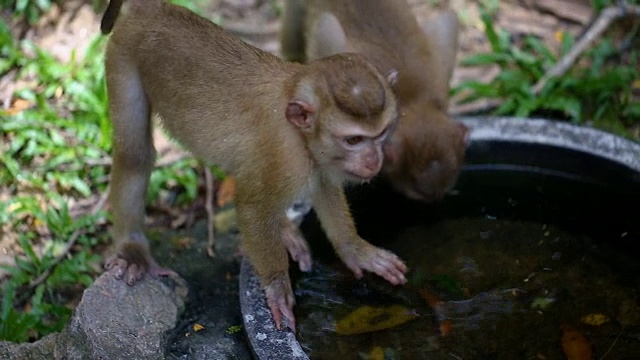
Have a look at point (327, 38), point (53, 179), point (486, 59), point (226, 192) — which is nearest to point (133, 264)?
point (226, 192)

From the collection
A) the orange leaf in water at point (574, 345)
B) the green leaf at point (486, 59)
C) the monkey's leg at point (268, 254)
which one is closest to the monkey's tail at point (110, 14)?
the monkey's leg at point (268, 254)

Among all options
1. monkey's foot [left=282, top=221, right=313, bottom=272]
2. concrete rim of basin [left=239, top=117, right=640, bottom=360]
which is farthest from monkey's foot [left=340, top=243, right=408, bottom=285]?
concrete rim of basin [left=239, top=117, right=640, bottom=360]

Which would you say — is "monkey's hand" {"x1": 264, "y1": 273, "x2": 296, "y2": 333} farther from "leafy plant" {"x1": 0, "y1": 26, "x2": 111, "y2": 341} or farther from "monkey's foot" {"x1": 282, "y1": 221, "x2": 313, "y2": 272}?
"leafy plant" {"x1": 0, "y1": 26, "x2": 111, "y2": 341}

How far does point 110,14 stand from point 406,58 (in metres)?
2.34

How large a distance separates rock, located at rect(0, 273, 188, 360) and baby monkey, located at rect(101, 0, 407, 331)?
0.55 ft

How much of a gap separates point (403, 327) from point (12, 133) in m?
3.91

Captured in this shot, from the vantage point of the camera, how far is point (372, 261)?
5340mm

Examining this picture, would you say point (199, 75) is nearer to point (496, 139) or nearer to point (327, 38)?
point (327, 38)

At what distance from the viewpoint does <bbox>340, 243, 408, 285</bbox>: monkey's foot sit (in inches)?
209

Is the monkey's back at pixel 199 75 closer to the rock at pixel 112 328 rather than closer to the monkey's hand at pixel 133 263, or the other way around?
the monkey's hand at pixel 133 263

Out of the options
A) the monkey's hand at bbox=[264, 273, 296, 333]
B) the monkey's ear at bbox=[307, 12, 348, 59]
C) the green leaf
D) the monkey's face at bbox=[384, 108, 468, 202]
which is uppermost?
the monkey's ear at bbox=[307, 12, 348, 59]

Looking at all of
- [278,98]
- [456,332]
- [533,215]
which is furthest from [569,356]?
[278,98]

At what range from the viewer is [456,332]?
4.91 meters

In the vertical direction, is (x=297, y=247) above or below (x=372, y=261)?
below
